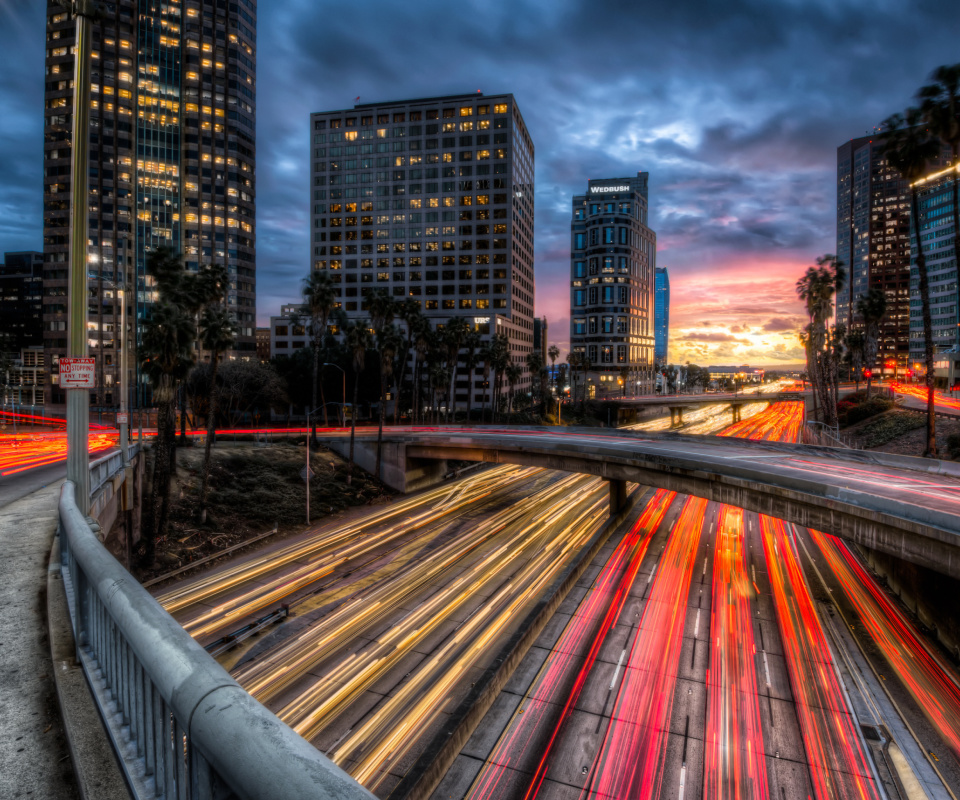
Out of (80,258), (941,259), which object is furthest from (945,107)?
(941,259)

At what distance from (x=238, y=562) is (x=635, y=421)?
114 meters

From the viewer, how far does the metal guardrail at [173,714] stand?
2.03m

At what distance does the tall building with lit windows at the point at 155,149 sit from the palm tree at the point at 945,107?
412ft

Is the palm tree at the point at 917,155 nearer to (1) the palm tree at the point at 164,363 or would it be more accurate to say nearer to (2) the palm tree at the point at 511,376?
(1) the palm tree at the point at 164,363

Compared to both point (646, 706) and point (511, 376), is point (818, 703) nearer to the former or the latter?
point (646, 706)

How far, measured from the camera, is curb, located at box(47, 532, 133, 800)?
350 centimetres

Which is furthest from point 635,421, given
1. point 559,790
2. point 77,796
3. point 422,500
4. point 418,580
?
point 77,796

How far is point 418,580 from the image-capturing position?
101ft

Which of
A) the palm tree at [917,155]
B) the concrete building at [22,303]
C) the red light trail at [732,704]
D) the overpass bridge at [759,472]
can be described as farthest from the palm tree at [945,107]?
the concrete building at [22,303]

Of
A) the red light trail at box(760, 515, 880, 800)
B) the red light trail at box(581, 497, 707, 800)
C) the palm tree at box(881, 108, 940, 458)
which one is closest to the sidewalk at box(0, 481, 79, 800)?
the red light trail at box(581, 497, 707, 800)

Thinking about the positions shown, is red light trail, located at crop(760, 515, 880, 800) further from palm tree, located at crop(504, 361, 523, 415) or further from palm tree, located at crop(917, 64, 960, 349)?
palm tree, located at crop(504, 361, 523, 415)

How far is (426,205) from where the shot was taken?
133 metres

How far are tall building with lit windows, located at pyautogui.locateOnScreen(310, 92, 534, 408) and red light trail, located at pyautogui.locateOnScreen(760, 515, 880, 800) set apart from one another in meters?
102

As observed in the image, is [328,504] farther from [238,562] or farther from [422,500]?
[238,562]
